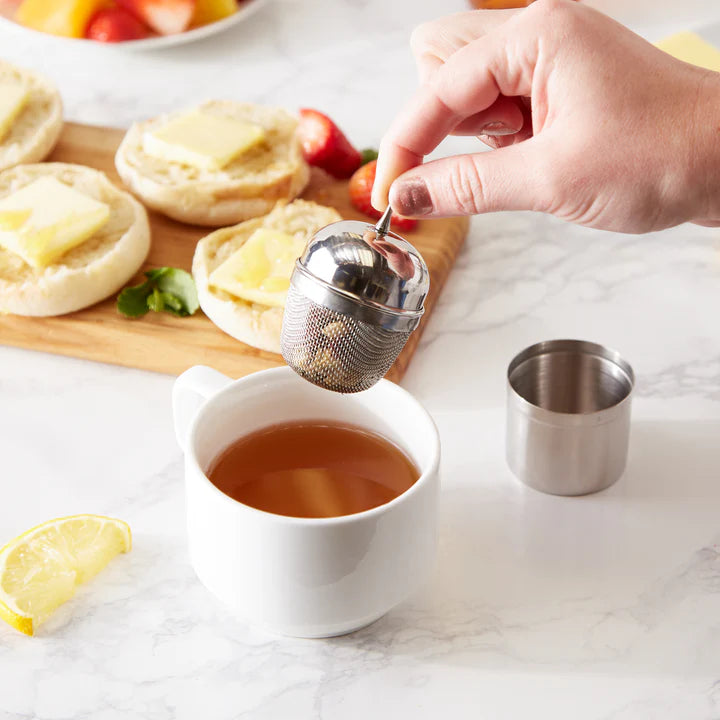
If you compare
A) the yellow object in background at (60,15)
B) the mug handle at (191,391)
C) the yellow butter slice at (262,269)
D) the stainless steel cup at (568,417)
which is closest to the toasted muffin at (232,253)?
the yellow butter slice at (262,269)

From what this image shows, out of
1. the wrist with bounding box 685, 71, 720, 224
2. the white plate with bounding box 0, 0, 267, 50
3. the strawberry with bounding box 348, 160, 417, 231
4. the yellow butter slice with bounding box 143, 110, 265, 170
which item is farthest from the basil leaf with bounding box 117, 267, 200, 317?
the white plate with bounding box 0, 0, 267, 50

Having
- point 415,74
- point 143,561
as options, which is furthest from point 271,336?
point 415,74

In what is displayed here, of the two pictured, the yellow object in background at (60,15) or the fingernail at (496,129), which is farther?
the yellow object in background at (60,15)

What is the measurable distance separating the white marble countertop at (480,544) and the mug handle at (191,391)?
0.21 m

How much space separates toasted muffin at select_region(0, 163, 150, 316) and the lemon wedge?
62 centimetres

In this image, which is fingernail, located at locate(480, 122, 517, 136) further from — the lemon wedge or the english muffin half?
the lemon wedge

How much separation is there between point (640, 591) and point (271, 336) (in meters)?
0.83

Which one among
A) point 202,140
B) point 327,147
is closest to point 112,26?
point 202,140

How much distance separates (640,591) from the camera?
167 cm

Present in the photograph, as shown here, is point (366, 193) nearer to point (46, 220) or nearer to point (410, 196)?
point (46, 220)

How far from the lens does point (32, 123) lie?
8.77 ft

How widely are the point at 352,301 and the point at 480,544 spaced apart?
0.54 meters

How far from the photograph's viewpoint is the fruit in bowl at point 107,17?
3.17m

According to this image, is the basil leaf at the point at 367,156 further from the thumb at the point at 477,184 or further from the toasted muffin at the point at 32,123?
the thumb at the point at 477,184
